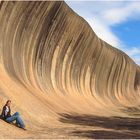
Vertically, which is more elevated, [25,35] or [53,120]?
[25,35]

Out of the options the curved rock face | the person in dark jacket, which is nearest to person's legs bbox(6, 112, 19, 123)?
the person in dark jacket

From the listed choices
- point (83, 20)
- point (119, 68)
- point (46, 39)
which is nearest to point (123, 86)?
point (119, 68)

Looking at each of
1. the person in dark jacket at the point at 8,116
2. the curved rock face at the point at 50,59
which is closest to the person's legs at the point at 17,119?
the person in dark jacket at the point at 8,116

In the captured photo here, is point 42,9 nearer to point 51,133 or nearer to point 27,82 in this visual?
point 27,82

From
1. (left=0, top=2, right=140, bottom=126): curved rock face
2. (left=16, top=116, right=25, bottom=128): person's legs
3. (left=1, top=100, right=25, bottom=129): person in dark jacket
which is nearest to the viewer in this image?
(left=16, top=116, right=25, bottom=128): person's legs

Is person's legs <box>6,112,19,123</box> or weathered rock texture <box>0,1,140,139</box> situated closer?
person's legs <box>6,112,19,123</box>

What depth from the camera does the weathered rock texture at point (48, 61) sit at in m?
21.0

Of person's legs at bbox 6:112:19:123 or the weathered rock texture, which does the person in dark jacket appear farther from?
the weathered rock texture

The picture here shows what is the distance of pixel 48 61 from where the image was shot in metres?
31.2

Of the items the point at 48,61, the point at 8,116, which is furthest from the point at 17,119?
the point at 48,61

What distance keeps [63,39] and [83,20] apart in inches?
143

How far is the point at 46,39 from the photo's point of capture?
30.1 meters

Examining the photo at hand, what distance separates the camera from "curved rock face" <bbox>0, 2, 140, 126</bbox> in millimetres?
22812

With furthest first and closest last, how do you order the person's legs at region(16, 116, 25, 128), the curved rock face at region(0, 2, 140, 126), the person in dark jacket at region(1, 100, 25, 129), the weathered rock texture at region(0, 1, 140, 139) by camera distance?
the curved rock face at region(0, 2, 140, 126), the weathered rock texture at region(0, 1, 140, 139), the person in dark jacket at region(1, 100, 25, 129), the person's legs at region(16, 116, 25, 128)
